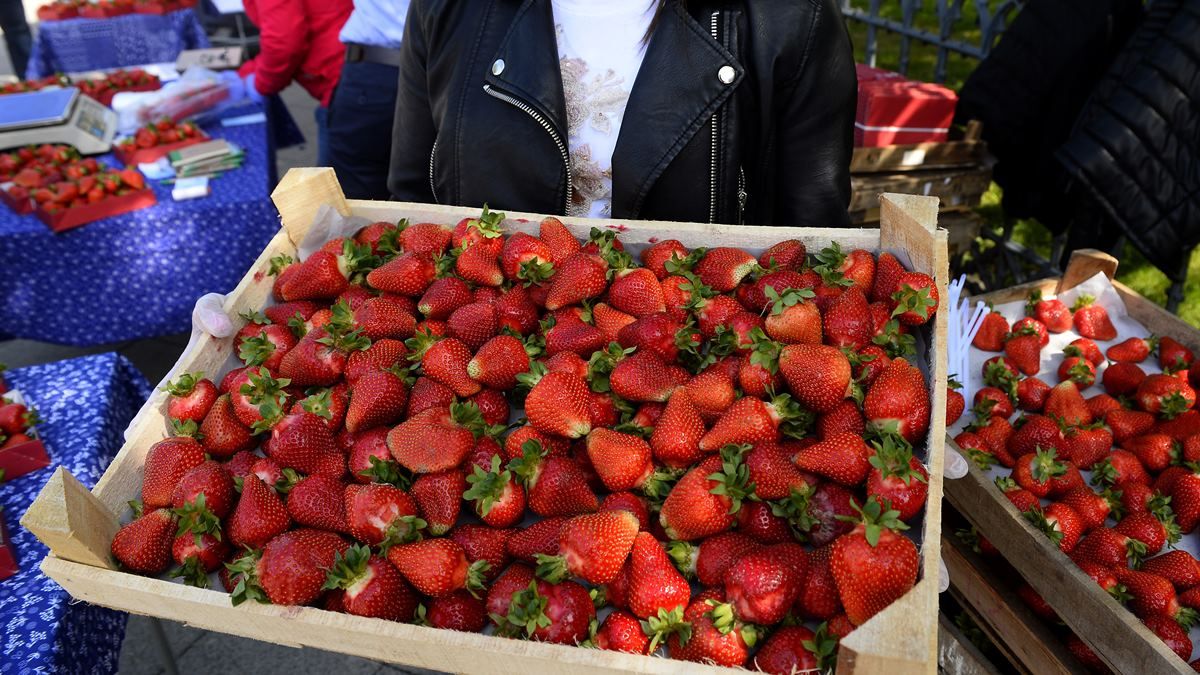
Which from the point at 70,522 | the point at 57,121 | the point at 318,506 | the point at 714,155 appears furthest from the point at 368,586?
the point at 57,121

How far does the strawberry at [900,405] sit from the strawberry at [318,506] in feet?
2.89

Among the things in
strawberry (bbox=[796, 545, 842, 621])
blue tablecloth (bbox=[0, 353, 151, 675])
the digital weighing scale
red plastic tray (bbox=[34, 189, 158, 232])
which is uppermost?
strawberry (bbox=[796, 545, 842, 621])

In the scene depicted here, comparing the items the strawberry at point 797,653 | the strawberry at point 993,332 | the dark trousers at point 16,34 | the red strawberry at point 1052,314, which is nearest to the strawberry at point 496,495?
the strawberry at point 797,653

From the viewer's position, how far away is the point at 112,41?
21.1 ft

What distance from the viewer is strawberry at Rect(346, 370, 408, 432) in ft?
4.53

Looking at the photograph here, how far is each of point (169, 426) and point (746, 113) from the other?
4.87ft

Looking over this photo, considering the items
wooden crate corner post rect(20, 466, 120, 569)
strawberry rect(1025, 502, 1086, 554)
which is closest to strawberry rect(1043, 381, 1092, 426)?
strawberry rect(1025, 502, 1086, 554)

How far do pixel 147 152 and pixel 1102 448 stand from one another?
13.4ft

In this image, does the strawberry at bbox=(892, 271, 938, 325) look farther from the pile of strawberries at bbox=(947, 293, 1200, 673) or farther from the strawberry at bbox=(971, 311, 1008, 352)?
the strawberry at bbox=(971, 311, 1008, 352)

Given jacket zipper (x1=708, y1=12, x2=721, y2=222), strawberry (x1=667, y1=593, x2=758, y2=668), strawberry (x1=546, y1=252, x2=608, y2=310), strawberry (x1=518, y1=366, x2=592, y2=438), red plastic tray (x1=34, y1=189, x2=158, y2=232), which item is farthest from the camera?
red plastic tray (x1=34, y1=189, x2=158, y2=232)

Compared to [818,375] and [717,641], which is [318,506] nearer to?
[717,641]

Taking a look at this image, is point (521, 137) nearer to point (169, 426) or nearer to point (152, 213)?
point (169, 426)

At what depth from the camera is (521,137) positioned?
198 centimetres

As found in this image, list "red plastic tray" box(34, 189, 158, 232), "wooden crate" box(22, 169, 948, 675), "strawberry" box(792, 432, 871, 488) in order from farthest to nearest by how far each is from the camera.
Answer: "red plastic tray" box(34, 189, 158, 232) → "strawberry" box(792, 432, 871, 488) → "wooden crate" box(22, 169, 948, 675)
